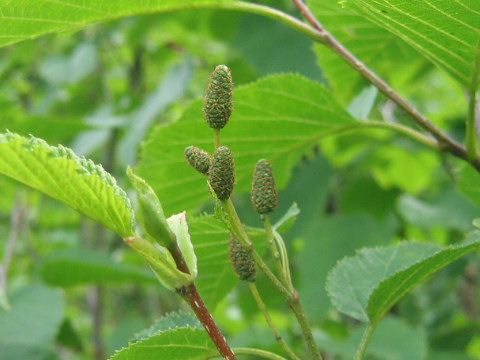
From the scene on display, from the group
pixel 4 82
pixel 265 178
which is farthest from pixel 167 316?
pixel 4 82

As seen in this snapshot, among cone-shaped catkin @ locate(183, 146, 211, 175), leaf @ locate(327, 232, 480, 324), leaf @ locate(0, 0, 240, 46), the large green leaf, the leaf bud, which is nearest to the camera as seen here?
the leaf bud

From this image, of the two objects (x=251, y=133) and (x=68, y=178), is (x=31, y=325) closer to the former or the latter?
(x=251, y=133)

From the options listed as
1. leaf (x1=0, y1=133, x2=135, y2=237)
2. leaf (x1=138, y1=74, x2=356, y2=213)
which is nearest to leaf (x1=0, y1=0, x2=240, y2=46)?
leaf (x1=138, y1=74, x2=356, y2=213)

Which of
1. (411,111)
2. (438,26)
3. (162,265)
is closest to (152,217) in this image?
(162,265)

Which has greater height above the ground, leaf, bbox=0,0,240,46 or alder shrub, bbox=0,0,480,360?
leaf, bbox=0,0,240,46

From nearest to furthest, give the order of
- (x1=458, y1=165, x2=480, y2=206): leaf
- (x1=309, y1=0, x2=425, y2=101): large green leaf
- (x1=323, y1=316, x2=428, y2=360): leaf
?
(x1=458, y1=165, x2=480, y2=206): leaf
(x1=309, y1=0, x2=425, y2=101): large green leaf
(x1=323, y1=316, x2=428, y2=360): leaf

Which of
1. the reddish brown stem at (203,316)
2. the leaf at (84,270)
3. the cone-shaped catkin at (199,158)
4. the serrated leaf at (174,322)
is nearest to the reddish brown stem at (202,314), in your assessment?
the reddish brown stem at (203,316)

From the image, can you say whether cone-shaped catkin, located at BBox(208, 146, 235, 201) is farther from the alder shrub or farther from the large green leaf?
the large green leaf

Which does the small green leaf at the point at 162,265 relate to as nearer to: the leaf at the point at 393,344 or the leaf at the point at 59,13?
the leaf at the point at 59,13
